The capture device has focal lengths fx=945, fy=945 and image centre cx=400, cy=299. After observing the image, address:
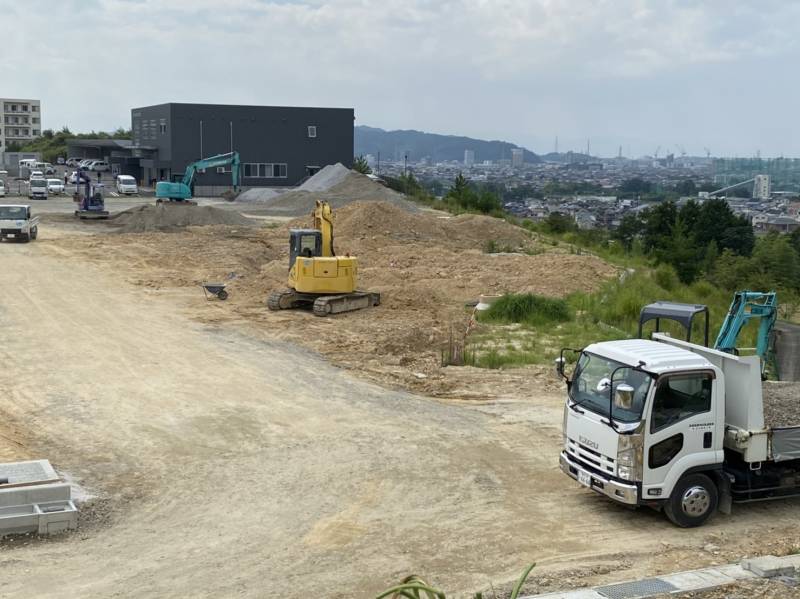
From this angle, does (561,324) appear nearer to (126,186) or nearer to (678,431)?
(678,431)

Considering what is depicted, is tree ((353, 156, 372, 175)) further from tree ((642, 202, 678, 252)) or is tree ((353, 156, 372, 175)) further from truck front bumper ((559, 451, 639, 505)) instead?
truck front bumper ((559, 451, 639, 505))

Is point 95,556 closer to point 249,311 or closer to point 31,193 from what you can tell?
point 249,311

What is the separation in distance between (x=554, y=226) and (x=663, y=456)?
145ft

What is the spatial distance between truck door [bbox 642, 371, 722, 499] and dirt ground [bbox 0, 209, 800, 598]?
788mm

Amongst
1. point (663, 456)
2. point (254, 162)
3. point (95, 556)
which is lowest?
point (95, 556)

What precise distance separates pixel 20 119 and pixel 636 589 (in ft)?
590

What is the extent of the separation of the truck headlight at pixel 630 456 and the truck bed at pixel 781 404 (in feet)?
6.07

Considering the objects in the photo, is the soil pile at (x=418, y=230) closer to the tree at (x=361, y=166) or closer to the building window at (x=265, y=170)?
the building window at (x=265, y=170)

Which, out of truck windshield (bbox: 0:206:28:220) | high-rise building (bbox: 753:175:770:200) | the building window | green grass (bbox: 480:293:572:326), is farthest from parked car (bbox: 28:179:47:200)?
high-rise building (bbox: 753:175:770:200)

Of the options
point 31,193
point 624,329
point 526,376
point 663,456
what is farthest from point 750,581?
point 31,193

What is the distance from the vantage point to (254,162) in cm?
7894

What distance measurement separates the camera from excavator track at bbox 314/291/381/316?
25.5 meters

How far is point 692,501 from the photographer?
11180 mm

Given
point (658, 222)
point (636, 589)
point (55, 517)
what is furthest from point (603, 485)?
point (658, 222)
